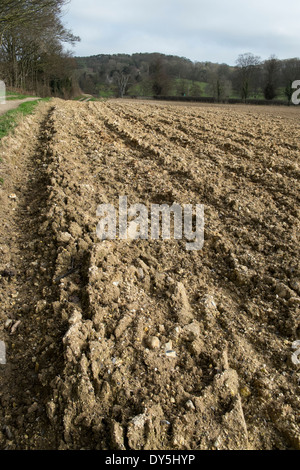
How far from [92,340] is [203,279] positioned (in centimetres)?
147

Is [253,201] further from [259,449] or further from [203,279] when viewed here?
[259,449]

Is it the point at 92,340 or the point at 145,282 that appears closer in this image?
the point at 92,340

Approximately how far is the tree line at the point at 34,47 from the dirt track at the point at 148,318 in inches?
678

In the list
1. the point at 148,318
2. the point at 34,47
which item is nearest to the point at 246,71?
the point at 34,47

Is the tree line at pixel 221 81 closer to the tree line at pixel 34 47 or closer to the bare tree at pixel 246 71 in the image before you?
the bare tree at pixel 246 71

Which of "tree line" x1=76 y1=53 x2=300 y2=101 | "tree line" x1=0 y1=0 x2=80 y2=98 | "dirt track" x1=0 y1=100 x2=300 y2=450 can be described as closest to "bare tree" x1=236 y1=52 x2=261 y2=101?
"tree line" x1=76 y1=53 x2=300 y2=101

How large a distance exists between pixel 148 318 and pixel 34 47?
3928 cm

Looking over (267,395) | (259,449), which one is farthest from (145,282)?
(259,449)

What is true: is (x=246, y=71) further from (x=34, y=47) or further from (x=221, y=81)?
(x=34, y=47)

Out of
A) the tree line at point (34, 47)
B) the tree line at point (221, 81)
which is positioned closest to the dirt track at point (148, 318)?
the tree line at point (34, 47)

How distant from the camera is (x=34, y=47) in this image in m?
33.3

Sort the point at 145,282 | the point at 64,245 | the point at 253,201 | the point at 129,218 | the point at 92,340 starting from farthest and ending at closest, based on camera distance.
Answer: the point at 253,201
the point at 129,218
the point at 64,245
the point at 145,282
the point at 92,340

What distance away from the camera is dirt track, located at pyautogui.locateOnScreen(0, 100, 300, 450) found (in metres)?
2.08
